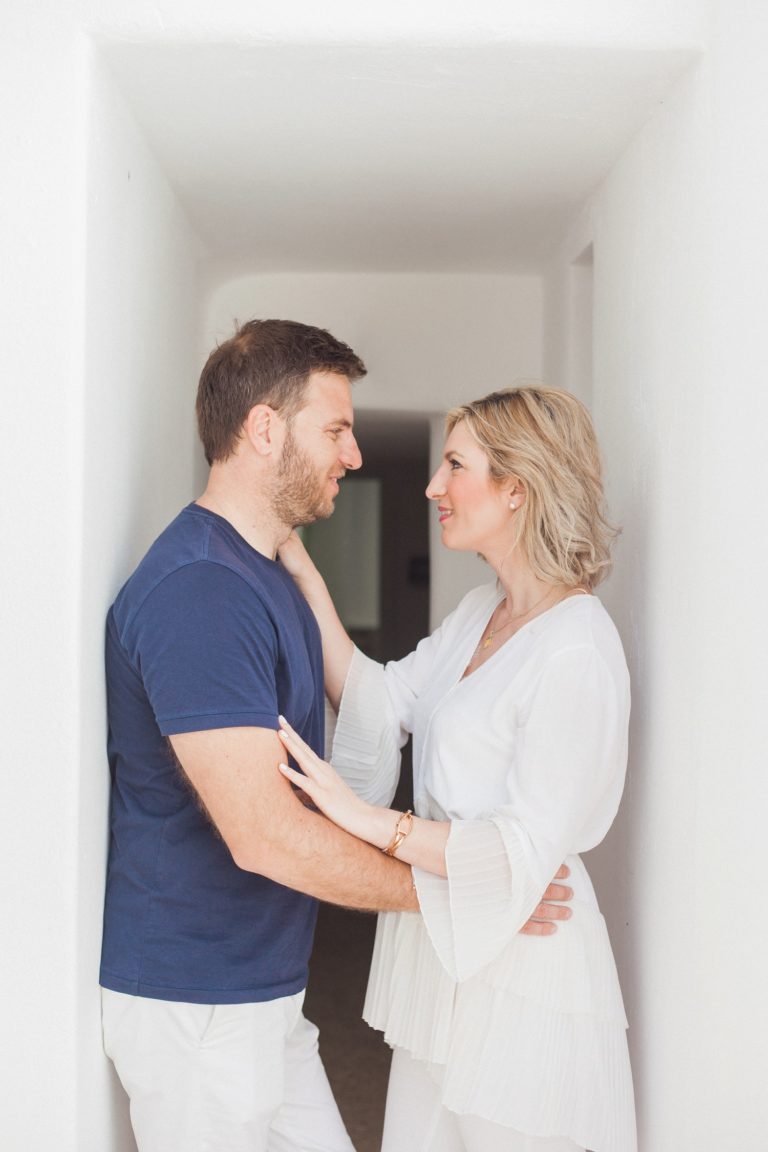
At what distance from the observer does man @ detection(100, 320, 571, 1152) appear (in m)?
2.01

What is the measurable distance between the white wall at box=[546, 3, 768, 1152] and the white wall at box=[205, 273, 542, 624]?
4.26ft

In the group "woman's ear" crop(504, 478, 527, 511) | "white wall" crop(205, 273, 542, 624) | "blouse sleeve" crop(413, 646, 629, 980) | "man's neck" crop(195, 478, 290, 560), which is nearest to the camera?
"blouse sleeve" crop(413, 646, 629, 980)

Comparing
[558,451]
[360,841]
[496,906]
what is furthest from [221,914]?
[558,451]

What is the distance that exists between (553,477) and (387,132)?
831mm

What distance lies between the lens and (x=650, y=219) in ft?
7.97

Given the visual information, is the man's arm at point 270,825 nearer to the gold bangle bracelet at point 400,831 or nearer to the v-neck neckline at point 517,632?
the gold bangle bracelet at point 400,831

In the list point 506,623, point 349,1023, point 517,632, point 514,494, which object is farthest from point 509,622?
point 349,1023

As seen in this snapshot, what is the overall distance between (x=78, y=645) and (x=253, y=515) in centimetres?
48

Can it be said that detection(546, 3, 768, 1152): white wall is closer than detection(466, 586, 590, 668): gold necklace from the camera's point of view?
Yes

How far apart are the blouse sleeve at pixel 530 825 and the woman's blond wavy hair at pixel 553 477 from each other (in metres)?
0.29

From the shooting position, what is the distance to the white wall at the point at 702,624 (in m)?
2.03

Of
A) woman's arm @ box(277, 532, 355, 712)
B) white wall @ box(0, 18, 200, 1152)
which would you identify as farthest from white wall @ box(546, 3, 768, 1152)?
white wall @ box(0, 18, 200, 1152)

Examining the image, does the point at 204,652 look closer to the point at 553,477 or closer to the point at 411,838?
the point at 411,838

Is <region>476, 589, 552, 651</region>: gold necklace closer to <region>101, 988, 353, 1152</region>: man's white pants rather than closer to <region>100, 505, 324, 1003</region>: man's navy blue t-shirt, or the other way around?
<region>100, 505, 324, 1003</region>: man's navy blue t-shirt
